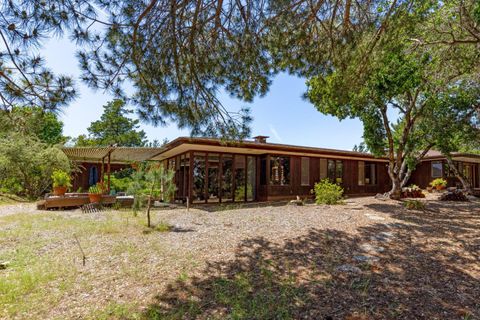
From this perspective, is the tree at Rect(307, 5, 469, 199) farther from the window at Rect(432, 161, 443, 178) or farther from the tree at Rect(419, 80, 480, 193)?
the window at Rect(432, 161, 443, 178)

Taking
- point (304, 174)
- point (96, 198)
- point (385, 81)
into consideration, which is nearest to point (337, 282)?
point (385, 81)

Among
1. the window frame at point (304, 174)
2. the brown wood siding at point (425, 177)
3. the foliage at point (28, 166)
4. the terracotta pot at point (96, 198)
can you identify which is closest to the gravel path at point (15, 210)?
the terracotta pot at point (96, 198)

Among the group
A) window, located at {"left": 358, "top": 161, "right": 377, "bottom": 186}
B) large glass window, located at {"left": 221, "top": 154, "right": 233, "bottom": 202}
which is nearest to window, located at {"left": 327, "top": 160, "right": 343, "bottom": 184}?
window, located at {"left": 358, "top": 161, "right": 377, "bottom": 186}

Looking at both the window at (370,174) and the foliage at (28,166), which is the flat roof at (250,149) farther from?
the foliage at (28,166)

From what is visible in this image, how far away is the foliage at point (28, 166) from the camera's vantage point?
13391 mm

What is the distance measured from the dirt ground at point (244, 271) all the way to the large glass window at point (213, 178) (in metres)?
5.31

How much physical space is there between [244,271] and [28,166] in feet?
47.7

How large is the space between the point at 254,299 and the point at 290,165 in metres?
10.7

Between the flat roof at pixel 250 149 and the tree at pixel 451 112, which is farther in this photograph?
the tree at pixel 451 112

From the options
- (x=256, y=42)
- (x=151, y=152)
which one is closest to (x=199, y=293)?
(x=256, y=42)

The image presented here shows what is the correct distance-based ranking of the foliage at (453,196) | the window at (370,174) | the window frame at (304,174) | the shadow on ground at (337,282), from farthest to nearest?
the window at (370,174) < the window frame at (304,174) < the foliage at (453,196) < the shadow on ground at (337,282)

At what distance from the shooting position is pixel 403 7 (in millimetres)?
5387

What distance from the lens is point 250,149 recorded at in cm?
1122

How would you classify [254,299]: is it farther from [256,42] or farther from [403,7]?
[403,7]
